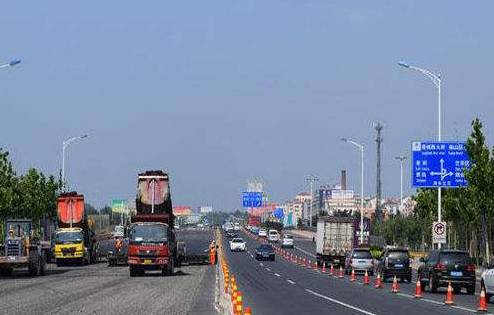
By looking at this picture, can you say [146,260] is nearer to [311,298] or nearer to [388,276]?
[388,276]

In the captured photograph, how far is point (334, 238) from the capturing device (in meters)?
75.5

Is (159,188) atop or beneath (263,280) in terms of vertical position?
atop

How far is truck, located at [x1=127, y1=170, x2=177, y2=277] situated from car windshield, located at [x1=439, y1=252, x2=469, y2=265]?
16088 mm

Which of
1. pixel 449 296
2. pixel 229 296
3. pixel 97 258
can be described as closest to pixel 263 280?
pixel 449 296

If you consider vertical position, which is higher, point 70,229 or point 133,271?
point 70,229

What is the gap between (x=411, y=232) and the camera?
12425cm

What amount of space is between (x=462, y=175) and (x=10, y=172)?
4275cm

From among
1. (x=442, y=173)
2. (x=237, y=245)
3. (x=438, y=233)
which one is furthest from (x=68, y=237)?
(x=237, y=245)

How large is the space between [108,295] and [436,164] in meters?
29.9

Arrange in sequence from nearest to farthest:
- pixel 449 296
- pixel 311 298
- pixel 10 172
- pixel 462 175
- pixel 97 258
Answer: pixel 449 296, pixel 311 298, pixel 462 175, pixel 97 258, pixel 10 172

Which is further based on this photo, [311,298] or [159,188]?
[159,188]

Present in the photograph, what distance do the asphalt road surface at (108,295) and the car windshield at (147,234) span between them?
77.5 inches

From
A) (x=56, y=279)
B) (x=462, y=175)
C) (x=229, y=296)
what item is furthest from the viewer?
(x=462, y=175)

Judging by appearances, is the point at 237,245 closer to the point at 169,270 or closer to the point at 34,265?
the point at 169,270
